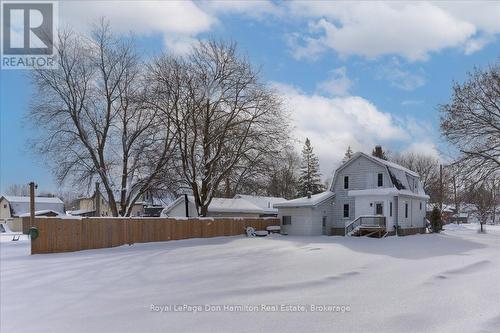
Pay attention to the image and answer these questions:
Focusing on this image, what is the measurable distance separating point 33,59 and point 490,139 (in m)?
29.8

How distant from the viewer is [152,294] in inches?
425

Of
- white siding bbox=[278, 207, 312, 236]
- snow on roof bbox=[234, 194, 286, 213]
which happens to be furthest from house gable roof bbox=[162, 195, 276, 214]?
white siding bbox=[278, 207, 312, 236]

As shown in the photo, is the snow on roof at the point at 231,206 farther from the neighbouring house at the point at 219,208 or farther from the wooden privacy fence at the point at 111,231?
the wooden privacy fence at the point at 111,231

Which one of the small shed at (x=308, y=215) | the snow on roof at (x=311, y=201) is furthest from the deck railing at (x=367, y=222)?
the snow on roof at (x=311, y=201)

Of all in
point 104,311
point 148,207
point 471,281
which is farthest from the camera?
point 148,207

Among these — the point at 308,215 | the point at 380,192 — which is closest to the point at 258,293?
the point at 380,192

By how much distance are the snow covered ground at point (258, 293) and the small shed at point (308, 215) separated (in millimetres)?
19726

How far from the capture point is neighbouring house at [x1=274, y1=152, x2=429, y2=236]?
3484 cm

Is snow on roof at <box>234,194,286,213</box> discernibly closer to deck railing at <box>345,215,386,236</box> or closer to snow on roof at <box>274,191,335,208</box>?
snow on roof at <box>274,191,335,208</box>

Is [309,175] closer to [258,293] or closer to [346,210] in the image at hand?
[346,210]

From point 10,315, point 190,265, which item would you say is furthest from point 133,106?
point 10,315

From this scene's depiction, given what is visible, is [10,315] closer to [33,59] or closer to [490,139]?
[33,59]

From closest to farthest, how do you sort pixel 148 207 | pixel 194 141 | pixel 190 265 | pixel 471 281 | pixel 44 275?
1. pixel 471 281
2. pixel 44 275
3. pixel 190 265
4. pixel 194 141
5. pixel 148 207

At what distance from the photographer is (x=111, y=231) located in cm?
2575
